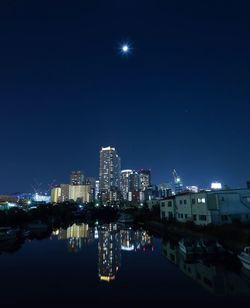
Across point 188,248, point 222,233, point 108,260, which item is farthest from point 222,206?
point 108,260

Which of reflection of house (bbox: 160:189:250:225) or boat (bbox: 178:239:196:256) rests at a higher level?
reflection of house (bbox: 160:189:250:225)

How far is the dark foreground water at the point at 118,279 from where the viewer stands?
18781mm

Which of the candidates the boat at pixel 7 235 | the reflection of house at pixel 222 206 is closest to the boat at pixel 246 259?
the reflection of house at pixel 222 206

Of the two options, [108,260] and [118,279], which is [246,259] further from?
[108,260]

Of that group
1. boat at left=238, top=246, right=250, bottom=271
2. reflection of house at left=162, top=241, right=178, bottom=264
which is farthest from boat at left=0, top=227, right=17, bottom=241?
boat at left=238, top=246, right=250, bottom=271

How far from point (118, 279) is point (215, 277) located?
835 cm

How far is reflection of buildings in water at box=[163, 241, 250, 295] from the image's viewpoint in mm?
20270

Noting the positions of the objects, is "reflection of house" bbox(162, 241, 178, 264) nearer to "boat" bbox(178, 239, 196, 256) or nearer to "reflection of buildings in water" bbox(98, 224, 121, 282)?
"boat" bbox(178, 239, 196, 256)

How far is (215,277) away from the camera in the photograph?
23.2 metres

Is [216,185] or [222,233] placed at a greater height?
[216,185]

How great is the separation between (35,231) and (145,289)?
154ft

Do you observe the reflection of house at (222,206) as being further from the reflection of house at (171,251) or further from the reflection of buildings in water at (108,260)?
the reflection of buildings in water at (108,260)

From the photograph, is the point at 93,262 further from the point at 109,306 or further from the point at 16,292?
the point at 109,306

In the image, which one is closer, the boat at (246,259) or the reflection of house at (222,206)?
the boat at (246,259)
